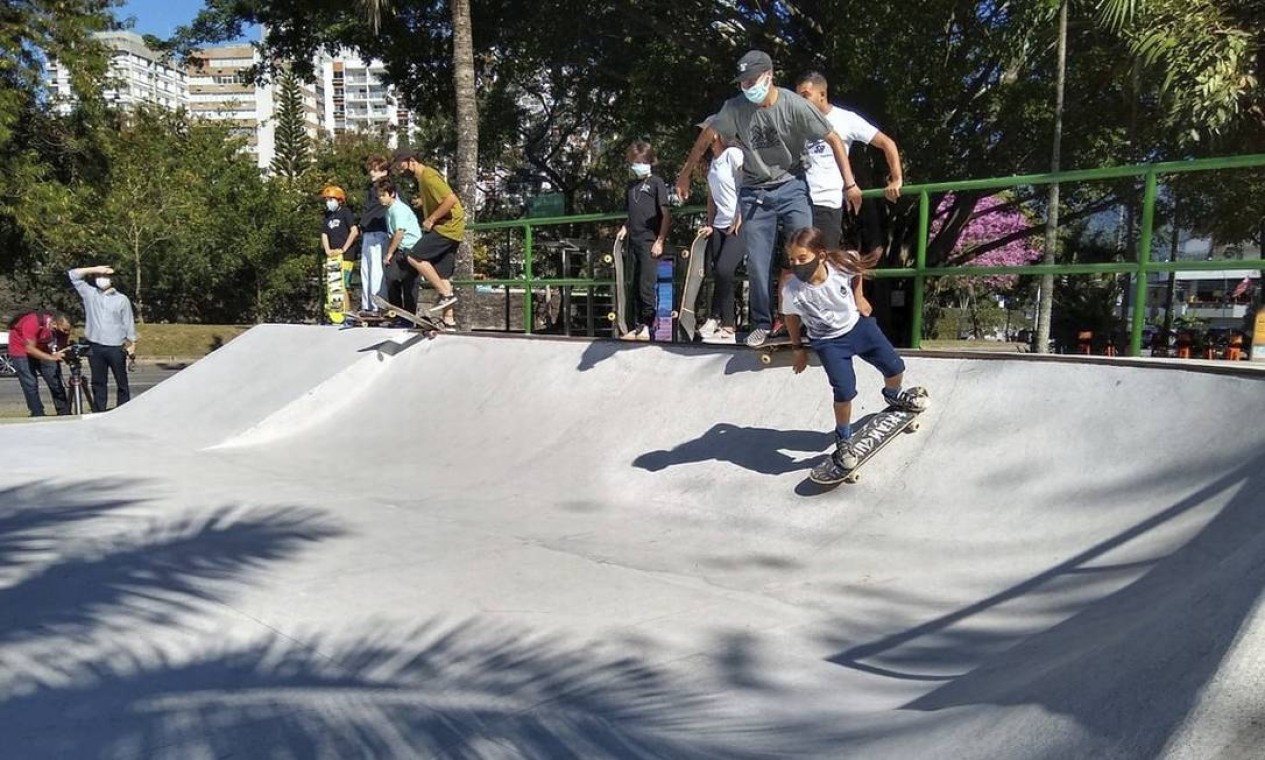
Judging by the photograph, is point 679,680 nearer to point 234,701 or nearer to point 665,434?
point 234,701

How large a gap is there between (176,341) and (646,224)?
2321 centimetres

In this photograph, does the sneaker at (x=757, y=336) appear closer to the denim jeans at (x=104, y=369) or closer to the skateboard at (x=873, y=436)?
the skateboard at (x=873, y=436)

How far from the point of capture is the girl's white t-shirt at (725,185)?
6305mm

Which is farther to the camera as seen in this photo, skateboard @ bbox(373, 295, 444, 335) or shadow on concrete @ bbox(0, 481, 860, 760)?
skateboard @ bbox(373, 295, 444, 335)

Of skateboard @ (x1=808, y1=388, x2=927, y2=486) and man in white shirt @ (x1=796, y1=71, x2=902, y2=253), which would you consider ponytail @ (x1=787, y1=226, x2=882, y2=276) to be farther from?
man in white shirt @ (x1=796, y1=71, x2=902, y2=253)

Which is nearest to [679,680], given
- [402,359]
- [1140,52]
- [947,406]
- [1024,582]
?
[1024,582]

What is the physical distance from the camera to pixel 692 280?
23.4 feet

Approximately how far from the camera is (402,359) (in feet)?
29.6

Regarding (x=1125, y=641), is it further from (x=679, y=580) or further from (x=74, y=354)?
(x=74, y=354)

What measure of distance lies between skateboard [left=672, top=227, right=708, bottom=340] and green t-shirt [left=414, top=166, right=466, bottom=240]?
2686 millimetres

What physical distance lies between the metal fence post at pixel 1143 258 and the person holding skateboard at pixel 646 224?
3.48m

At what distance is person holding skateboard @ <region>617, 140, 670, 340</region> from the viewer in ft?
24.2

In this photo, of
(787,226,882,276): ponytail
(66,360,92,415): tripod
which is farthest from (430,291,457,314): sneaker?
(66,360,92,415): tripod

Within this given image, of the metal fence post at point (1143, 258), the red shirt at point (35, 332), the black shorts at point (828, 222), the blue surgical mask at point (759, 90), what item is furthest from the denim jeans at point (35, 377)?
the metal fence post at point (1143, 258)
